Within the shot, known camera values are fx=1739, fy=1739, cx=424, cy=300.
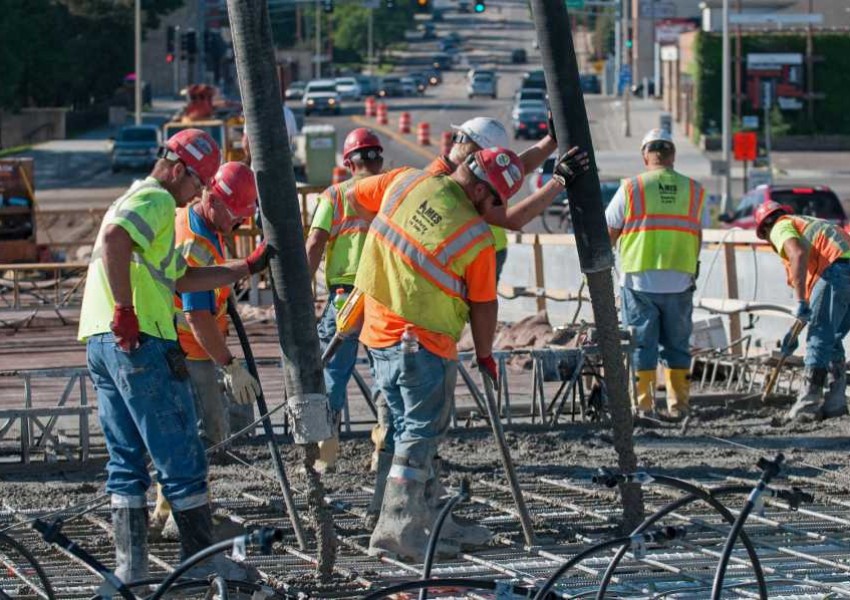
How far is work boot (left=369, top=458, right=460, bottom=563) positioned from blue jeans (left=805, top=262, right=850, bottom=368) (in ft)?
18.3

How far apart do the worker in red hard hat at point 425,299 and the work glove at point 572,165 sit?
0.72ft

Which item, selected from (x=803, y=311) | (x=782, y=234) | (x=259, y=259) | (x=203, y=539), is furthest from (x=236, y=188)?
(x=803, y=311)

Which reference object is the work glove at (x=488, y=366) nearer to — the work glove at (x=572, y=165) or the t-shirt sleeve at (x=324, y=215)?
the work glove at (x=572, y=165)

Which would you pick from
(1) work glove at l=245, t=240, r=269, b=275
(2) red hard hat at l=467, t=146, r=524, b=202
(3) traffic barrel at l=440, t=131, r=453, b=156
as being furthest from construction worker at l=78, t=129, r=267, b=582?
(3) traffic barrel at l=440, t=131, r=453, b=156

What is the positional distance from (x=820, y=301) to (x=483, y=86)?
74886 millimetres

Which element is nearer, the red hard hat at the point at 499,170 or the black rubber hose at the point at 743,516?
the black rubber hose at the point at 743,516

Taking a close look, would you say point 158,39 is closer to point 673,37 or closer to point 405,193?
point 673,37

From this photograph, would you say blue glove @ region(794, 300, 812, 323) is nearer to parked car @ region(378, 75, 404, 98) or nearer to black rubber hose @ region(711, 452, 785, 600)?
black rubber hose @ region(711, 452, 785, 600)

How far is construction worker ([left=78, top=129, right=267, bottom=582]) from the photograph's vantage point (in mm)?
7262

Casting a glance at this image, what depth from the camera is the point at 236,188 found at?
8562mm

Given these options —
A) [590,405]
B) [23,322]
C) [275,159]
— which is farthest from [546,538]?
[23,322]

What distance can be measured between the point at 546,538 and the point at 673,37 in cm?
7681

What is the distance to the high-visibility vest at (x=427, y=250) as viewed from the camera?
8156 millimetres

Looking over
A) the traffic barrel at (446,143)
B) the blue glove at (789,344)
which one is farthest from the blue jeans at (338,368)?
the blue glove at (789,344)
